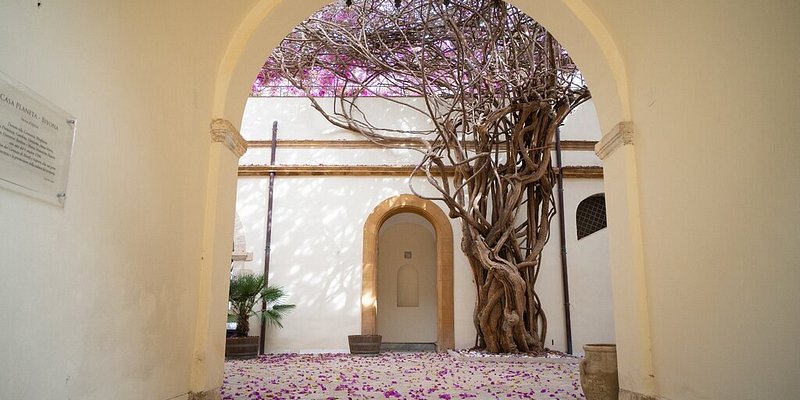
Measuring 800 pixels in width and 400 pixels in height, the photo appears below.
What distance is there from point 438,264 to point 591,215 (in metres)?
3.33

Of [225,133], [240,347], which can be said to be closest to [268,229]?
[240,347]

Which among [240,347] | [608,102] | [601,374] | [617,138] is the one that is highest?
[608,102]

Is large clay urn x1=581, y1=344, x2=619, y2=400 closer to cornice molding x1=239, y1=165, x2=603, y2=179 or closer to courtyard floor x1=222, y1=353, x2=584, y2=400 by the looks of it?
courtyard floor x1=222, y1=353, x2=584, y2=400

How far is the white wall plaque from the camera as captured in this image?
232 cm

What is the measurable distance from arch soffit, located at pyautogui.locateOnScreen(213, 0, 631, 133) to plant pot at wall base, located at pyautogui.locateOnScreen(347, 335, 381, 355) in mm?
6238

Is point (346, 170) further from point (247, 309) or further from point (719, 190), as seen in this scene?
point (719, 190)

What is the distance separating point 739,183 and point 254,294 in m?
8.58

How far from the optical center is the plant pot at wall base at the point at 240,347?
982 cm

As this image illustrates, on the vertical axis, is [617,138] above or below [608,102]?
below

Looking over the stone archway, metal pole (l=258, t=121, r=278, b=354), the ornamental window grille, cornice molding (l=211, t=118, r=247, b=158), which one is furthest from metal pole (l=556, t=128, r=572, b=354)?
cornice molding (l=211, t=118, r=247, b=158)

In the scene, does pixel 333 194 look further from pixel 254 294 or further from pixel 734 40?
pixel 734 40

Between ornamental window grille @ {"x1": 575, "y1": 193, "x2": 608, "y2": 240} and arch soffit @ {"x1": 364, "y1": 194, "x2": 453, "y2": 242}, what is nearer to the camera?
arch soffit @ {"x1": 364, "y1": 194, "x2": 453, "y2": 242}

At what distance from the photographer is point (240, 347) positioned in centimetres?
984

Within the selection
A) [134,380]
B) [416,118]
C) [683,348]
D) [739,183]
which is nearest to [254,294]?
[416,118]
